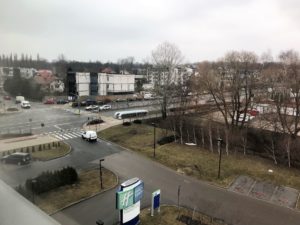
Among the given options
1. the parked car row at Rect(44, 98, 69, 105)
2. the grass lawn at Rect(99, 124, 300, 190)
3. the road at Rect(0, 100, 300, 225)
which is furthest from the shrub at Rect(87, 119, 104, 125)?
the parked car row at Rect(44, 98, 69, 105)

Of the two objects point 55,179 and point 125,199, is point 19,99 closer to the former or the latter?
point 55,179

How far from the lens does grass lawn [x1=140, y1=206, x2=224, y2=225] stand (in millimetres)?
4000

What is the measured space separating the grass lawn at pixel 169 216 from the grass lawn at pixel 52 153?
318cm

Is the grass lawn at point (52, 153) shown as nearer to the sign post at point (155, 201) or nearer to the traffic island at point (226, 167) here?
the traffic island at point (226, 167)

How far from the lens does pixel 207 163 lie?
6598mm

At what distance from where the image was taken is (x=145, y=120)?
11.3 metres

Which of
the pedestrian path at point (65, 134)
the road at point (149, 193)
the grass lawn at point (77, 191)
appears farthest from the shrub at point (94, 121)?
the grass lawn at point (77, 191)

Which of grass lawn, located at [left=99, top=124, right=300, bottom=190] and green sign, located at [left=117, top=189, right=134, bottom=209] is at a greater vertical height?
green sign, located at [left=117, top=189, right=134, bottom=209]

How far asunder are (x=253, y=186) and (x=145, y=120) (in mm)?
6431

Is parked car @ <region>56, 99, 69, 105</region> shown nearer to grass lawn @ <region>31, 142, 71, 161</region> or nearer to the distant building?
the distant building

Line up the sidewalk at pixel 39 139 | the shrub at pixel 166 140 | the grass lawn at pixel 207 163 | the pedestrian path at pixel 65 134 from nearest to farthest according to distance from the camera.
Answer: the grass lawn at pixel 207 163, the sidewalk at pixel 39 139, the shrub at pixel 166 140, the pedestrian path at pixel 65 134

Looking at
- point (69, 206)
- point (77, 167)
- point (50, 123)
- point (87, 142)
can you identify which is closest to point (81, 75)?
point (50, 123)

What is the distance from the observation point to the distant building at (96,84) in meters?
17.4

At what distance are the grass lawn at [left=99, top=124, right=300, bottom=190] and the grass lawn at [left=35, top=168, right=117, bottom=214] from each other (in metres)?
1.68
